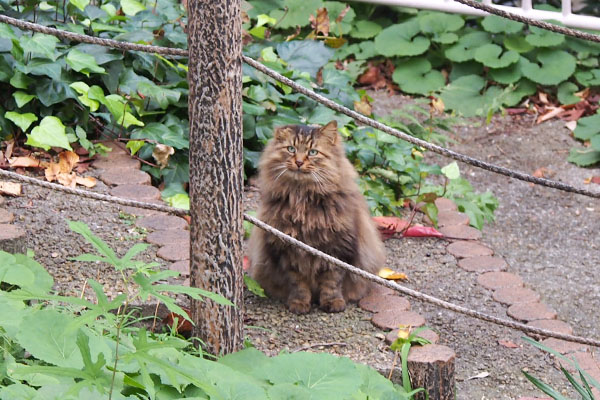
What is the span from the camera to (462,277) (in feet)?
13.8

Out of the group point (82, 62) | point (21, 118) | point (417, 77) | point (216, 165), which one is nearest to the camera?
point (216, 165)

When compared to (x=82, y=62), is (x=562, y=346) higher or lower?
lower

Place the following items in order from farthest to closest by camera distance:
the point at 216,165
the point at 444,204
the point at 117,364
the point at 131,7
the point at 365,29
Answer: the point at 365,29
the point at 131,7
the point at 444,204
the point at 216,165
the point at 117,364

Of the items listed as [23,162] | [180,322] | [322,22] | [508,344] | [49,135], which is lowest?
[508,344]

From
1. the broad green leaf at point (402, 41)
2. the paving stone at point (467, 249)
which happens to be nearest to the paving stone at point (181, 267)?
the paving stone at point (467, 249)

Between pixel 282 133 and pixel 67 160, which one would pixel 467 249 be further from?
pixel 67 160

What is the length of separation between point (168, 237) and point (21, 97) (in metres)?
1.19

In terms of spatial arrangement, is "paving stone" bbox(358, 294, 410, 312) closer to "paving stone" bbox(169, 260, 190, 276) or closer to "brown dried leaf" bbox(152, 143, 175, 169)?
"paving stone" bbox(169, 260, 190, 276)

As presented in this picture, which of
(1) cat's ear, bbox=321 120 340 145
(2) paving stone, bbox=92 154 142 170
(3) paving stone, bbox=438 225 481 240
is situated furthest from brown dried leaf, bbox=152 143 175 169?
(3) paving stone, bbox=438 225 481 240

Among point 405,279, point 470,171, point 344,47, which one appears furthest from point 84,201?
point 344,47

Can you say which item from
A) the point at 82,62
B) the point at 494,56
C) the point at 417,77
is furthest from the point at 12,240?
the point at 494,56

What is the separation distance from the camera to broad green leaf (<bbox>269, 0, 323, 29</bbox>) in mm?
6957

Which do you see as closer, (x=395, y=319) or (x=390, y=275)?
(x=395, y=319)

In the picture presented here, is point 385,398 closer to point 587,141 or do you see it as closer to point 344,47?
point 587,141
